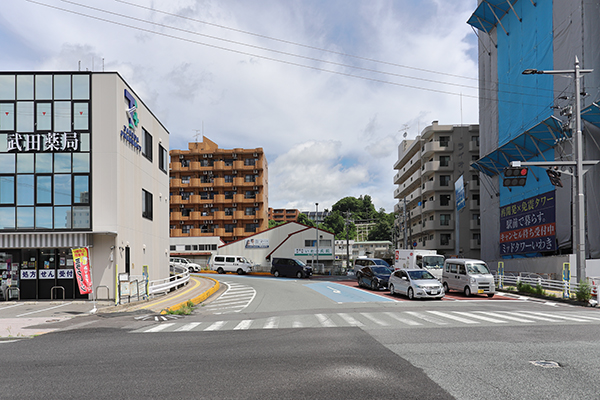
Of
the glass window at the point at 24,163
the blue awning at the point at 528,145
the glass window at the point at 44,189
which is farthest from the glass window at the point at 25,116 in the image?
the blue awning at the point at 528,145

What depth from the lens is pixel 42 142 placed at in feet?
75.4

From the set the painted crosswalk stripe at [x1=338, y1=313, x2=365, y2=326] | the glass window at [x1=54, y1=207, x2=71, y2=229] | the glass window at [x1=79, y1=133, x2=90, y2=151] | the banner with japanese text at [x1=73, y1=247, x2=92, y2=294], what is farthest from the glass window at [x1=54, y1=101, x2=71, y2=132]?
the painted crosswalk stripe at [x1=338, y1=313, x2=365, y2=326]

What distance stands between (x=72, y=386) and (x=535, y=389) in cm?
677

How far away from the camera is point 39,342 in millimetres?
11820

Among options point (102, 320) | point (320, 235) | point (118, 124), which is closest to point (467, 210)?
point (320, 235)

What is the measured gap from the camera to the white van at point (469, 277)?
25.0 meters

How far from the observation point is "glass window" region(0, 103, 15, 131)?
2312 centimetres

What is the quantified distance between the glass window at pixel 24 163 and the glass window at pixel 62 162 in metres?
1.20

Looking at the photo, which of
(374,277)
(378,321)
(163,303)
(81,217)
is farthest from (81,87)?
(374,277)

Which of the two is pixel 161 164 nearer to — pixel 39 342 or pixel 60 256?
pixel 60 256

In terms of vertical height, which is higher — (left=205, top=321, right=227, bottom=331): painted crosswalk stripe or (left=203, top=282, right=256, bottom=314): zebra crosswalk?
(left=205, top=321, right=227, bottom=331): painted crosswalk stripe

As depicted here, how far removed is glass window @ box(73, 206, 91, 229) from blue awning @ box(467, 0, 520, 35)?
39.1 m

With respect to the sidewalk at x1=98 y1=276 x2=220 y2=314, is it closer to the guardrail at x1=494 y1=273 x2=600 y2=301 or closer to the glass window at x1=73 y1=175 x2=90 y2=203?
the glass window at x1=73 y1=175 x2=90 y2=203

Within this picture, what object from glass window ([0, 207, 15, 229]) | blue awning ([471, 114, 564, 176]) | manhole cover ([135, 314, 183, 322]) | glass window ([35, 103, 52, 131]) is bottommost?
manhole cover ([135, 314, 183, 322])
